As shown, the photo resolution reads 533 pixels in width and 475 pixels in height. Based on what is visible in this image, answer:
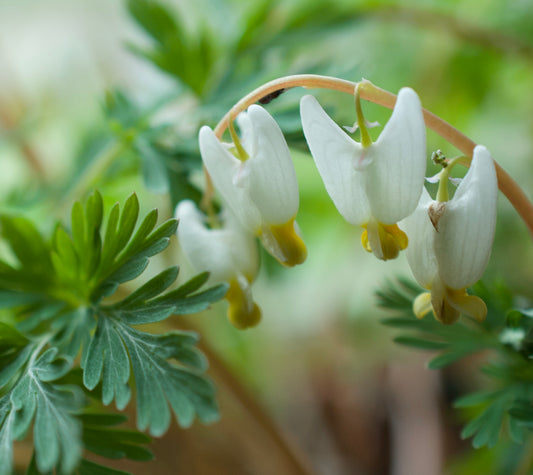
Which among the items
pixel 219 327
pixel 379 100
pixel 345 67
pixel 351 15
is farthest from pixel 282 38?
pixel 219 327

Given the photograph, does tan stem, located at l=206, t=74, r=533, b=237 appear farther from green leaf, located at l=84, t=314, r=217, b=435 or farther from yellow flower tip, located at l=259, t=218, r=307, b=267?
green leaf, located at l=84, t=314, r=217, b=435

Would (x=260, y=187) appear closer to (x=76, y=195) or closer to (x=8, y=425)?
(x=8, y=425)

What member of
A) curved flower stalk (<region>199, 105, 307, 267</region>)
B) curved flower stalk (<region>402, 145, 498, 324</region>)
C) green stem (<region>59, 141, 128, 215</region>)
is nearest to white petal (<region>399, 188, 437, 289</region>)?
curved flower stalk (<region>402, 145, 498, 324</region>)

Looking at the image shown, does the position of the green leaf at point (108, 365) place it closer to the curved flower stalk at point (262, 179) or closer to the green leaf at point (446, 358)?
the curved flower stalk at point (262, 179)

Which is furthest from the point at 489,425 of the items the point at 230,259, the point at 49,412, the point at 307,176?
the point at 307,176

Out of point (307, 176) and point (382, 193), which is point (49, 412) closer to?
point (382, 193)

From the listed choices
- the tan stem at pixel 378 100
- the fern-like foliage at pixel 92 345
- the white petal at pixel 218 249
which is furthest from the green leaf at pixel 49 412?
the tan stem at pixel 378 100
